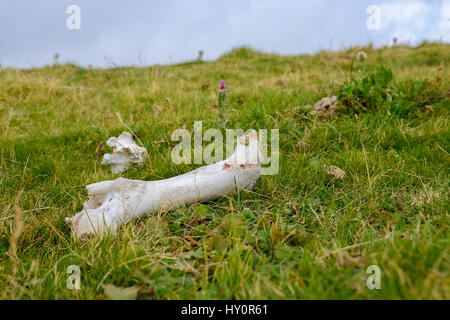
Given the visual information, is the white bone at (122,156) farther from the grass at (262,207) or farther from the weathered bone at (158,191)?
the weathered bone at (158,191)

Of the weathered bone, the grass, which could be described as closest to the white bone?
the grass

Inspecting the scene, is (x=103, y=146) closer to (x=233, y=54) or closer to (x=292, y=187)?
(x=292, y=187)

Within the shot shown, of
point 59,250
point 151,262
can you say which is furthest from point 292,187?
point 59,250

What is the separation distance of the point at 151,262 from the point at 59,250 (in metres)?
0.64

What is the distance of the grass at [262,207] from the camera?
60.1 inches

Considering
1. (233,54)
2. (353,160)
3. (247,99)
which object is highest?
(233,54)

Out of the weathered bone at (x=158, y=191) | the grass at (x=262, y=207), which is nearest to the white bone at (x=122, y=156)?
the grass at (x=262, y=207)

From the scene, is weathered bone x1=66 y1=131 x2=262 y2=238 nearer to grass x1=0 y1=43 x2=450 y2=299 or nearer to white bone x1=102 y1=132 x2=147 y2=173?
grass x1=0 y1=43 x2=450 y2=299

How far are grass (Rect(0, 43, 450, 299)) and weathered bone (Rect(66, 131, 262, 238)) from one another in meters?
0.09

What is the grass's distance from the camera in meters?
1.53

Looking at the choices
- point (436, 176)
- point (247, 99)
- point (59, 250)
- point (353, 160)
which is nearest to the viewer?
point (59, 250)

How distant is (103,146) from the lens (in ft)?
12.3

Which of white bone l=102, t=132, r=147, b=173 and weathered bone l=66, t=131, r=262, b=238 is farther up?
white bone l=102, t=132, r=147, b=173
